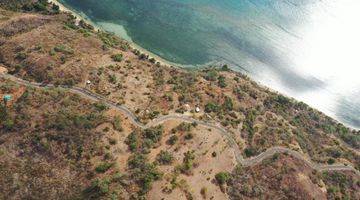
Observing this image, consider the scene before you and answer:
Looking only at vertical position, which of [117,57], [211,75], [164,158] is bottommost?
[164,158]

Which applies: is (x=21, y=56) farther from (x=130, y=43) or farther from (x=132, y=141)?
(x=130, y=43)

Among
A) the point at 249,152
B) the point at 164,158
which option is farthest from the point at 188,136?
the point at 249,152

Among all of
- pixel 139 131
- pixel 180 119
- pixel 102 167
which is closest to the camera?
pixel 102 167

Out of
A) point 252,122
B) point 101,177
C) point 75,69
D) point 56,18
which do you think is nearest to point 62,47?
point 75,69

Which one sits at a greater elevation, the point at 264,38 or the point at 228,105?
the point at 228,105

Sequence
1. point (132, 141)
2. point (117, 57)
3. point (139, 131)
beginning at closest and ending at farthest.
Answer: point (132, 141)
point (139, 131)
point (117, 57)

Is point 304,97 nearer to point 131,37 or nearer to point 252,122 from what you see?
point 252,122
